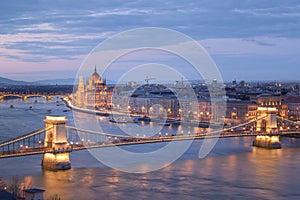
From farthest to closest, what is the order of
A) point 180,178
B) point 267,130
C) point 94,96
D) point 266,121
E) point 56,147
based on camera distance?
1. point 94,96
2. point 266,121
3. point 267,130
4. point 56,147
5. point 180,178

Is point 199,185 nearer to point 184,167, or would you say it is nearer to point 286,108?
point 184,167

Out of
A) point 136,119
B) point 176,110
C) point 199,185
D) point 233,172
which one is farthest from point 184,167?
point 176,110

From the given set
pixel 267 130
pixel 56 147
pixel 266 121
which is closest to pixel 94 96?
pixel 266 121

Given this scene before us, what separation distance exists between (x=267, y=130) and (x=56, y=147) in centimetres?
538

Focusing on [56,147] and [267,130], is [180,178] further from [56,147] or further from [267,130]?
[267,130]

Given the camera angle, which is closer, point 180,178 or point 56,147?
point 180,178

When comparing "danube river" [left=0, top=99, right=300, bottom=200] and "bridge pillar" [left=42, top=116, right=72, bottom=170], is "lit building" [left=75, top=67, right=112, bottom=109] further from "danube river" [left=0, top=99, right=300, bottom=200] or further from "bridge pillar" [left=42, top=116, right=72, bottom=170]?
"bridge pillar" [left=42, top=116, right=72, bottom=170]

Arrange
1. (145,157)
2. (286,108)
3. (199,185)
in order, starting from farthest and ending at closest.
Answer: (286,108) < (145,157) < (199,185)

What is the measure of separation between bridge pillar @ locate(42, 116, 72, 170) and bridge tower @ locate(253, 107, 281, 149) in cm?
484

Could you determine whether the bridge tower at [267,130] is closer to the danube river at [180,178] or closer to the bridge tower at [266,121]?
the bridge tower at [266,121]

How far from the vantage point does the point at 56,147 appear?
28.0ft

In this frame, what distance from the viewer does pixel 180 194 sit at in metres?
6.94

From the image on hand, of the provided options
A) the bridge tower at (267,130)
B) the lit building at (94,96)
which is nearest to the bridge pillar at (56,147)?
the bridge tower at (267,130)

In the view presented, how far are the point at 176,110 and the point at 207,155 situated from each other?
12.1m
